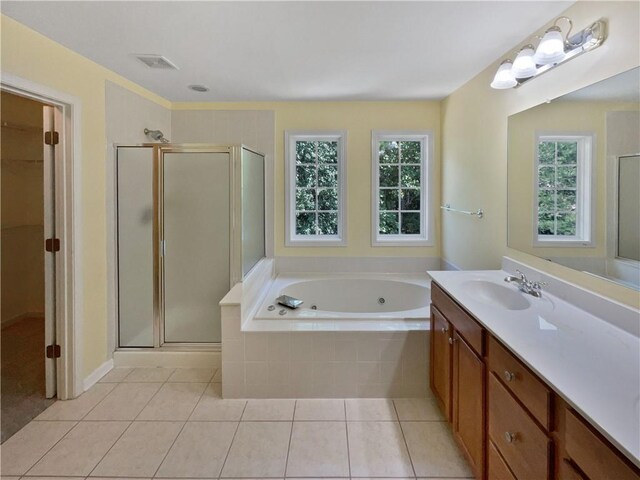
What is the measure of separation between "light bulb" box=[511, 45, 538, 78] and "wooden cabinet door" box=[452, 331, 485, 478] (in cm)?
147

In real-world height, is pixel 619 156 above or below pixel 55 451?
above

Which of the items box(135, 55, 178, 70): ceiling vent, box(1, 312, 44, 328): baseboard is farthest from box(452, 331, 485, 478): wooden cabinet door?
box(1, 312, 44, 328): baseboard

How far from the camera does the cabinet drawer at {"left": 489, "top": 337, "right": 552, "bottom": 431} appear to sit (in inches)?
42.1

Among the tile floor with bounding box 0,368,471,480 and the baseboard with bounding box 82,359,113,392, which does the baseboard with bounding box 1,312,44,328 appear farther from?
the tile floor with bounding box 0,368,471,480

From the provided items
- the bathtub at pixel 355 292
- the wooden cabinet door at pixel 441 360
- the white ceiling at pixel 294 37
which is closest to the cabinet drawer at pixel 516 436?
the wooden cabinet door at pixel 441 360

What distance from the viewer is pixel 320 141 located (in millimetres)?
3762

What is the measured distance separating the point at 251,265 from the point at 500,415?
2241 millimetres

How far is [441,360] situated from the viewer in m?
2.07

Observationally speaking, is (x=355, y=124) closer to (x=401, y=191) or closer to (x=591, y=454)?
(x=401, y=191)

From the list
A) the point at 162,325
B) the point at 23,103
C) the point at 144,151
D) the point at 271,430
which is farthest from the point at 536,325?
the point at 23,103

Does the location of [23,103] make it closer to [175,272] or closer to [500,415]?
[175,272]

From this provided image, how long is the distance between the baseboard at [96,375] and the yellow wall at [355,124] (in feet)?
5.99

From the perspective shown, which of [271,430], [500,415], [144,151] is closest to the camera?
[500,415]

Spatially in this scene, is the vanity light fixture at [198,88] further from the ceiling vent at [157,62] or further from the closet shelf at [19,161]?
the closet shelf at [19,161]
